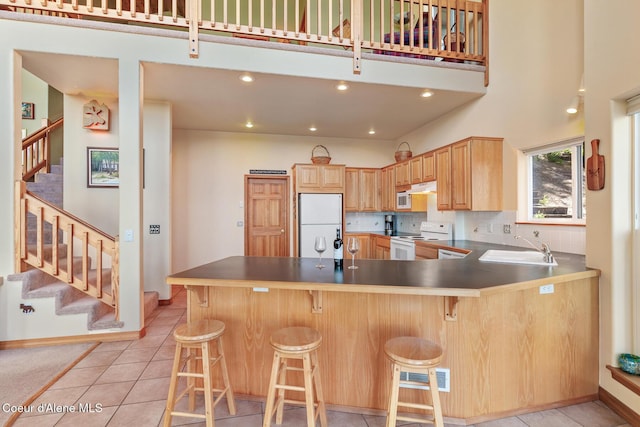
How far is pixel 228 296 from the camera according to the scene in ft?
6.82

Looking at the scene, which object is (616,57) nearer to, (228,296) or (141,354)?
(228,296)

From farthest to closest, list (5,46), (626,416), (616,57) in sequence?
(5,46), (616,57), (626,416)

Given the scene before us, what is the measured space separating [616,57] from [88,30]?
436 cm

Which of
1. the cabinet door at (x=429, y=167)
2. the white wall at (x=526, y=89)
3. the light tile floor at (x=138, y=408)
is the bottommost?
the light tile floor at (x=138, y=408)

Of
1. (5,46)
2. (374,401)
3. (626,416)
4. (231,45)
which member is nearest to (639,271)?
(626,416)

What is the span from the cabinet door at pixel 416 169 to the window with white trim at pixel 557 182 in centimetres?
141

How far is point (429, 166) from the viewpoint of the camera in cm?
431

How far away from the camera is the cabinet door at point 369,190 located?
5734 millimetres

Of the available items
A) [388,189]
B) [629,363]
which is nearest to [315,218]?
[388,189]

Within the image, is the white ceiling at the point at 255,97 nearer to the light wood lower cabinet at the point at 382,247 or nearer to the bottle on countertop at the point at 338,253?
the light wood lower cabinet at the point at 382,247

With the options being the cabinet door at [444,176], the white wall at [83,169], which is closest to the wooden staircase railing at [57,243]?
the white wall at [83,169]

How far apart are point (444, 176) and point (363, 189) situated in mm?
1949

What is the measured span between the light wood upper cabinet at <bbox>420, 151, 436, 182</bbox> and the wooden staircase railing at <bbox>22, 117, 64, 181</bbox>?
5706mm

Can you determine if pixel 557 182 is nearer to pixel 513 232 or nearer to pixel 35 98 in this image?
pixel 513 232
